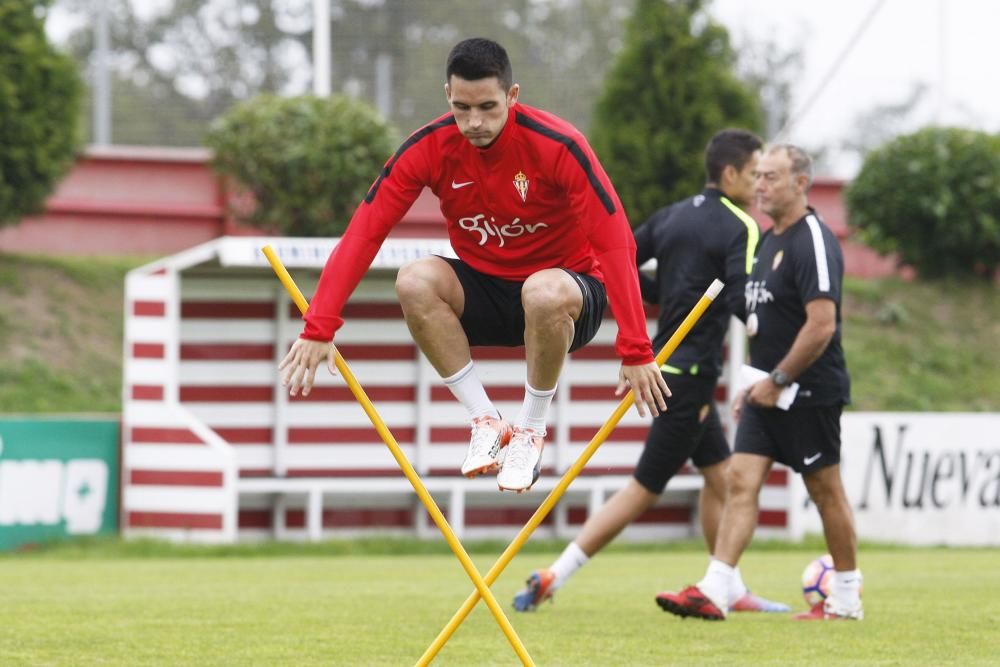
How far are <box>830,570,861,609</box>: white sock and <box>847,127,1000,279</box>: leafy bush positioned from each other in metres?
14.2

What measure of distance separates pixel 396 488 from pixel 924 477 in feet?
16.0

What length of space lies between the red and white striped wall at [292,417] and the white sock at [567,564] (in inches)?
202

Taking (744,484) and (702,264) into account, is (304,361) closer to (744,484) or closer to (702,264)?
(744,484)

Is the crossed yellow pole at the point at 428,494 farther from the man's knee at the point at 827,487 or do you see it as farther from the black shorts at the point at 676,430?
the black shorts at the point at 676,430

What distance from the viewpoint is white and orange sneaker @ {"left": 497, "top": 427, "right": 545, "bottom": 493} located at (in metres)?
6.02

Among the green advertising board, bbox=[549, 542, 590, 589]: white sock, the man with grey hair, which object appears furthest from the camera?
the green advertising board

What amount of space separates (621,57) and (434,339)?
51.9ft

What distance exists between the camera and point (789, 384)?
775cm

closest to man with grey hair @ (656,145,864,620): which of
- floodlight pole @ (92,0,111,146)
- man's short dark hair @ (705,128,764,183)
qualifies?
man's short dark hair @ (705,128,764,183)

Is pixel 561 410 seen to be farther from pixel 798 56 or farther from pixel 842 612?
pixel 798 56

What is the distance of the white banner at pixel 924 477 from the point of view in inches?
573

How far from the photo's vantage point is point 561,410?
1497cm

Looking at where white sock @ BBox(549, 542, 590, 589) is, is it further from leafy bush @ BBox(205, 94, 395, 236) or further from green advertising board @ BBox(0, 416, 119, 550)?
leafy bush @ BBox(205, 94, 395, 236)

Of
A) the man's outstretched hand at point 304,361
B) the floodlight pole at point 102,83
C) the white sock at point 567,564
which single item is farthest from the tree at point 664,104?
the man's outstretched hand at point 304,361
